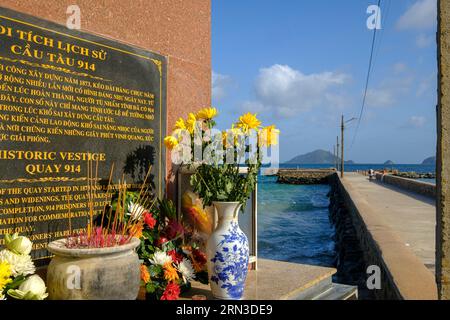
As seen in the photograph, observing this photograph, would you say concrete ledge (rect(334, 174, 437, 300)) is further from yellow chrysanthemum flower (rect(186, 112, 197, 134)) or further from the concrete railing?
the concrete railing

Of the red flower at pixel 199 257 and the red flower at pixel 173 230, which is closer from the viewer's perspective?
the red flower at pixel 199 257

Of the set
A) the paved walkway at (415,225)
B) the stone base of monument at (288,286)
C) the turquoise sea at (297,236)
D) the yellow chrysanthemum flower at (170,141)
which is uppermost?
the yellow chrysanthemum flower at (170,141)

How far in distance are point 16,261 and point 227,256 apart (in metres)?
1.31

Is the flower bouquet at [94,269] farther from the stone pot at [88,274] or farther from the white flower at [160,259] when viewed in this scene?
the white flower at [160,259]

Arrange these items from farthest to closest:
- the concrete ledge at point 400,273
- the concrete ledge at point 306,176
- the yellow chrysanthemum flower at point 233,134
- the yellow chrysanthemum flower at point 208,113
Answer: the concrete ledge at point 306,176 < the concrete ledge at point 400,273 < the yellow chrysanthemum flower at point 208,113 < the yellow chrysanthemum flower at point 233,134

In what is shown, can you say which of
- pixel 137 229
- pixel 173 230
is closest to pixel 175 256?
pixel 173 230

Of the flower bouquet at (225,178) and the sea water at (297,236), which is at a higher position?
the flower bouquet at (225,178)

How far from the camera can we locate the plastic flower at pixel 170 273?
9.91ft

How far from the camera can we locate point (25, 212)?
2816 millimetres

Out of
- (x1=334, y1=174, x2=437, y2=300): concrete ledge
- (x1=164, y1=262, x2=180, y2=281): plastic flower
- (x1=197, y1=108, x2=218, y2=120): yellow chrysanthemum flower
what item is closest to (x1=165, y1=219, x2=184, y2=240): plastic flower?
(x1=164, y1=262, x2=180, y2=281): plastic flower

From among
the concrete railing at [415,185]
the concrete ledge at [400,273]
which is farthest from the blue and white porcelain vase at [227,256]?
the concrete railing at [415,185]

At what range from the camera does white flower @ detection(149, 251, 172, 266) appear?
3.09 m
